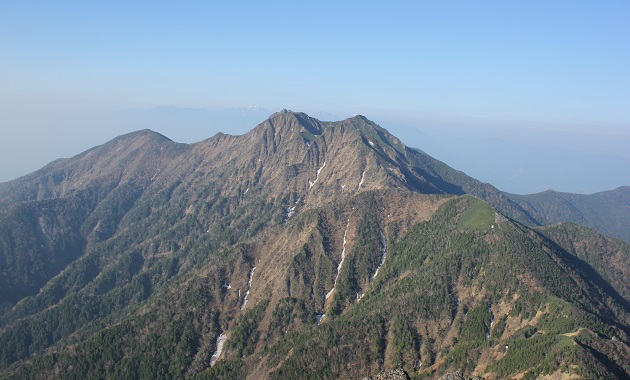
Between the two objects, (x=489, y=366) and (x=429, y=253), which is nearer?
(x=489, y=366)

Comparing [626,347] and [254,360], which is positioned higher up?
[626,347]

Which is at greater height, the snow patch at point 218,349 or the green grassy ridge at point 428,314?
the green grassy ridge at point 428,314

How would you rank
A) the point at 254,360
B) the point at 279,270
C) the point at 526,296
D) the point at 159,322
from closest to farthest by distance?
the point at 526,296 < the point at 254,360 < the point at 159,322 < the point at 279,270

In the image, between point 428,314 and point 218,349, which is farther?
point 218,349

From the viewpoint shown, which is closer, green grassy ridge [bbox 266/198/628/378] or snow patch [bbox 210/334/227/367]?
green grassy ridge [bbox 266/198/628/378]

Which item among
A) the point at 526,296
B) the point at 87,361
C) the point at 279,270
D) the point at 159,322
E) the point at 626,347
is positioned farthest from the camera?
the point at 279,270

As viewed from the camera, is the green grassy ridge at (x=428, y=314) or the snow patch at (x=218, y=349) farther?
the snow patch at (x=218, y=349)

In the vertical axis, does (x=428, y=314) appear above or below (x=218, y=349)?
above

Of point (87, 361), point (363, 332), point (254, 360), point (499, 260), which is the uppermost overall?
point (499, 260)

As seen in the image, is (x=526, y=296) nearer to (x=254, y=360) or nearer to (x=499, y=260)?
(x=499, y=260)

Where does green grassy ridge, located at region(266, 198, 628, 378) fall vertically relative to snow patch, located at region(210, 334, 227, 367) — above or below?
above

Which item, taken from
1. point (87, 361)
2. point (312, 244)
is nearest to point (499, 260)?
point (312, 244)
